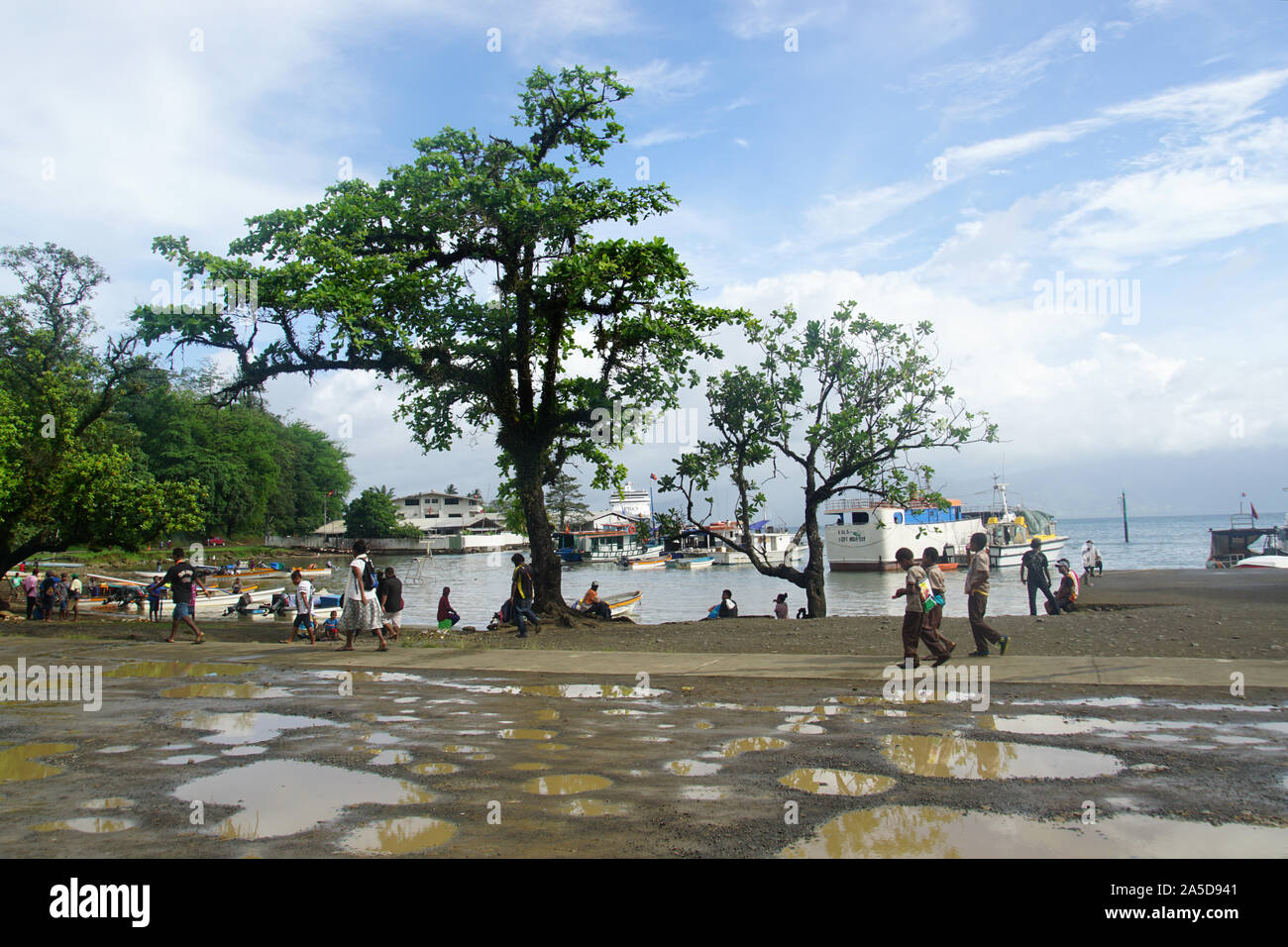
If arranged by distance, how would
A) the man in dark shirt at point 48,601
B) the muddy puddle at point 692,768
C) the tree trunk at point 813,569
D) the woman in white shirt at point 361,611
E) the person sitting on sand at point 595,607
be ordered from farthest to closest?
the man in dark shirt at point 48,601, the tree trunk at point 813,569, the person sitting on sand at point 595,607, the woman in white shirt at point 361,611, the muddy puddle at point 692,768

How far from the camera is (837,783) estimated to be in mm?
Answer: 6441

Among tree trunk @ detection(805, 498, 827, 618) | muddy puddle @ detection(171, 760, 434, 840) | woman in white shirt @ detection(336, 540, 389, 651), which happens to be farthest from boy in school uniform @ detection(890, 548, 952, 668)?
tree trunk @ detection(805, 498, 827, 618)

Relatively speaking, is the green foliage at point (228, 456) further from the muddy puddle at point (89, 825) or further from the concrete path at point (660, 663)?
the muddy puddle at point (89, 825)

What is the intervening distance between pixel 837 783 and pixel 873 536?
6948 cm

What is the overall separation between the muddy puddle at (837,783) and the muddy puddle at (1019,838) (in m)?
0.55

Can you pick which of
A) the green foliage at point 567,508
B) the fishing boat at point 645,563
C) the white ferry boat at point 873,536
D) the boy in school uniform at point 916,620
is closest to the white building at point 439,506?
the green foliage at point 567,508

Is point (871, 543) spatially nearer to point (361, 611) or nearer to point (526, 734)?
point (361, 611)

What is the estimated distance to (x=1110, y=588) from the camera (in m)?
29.3

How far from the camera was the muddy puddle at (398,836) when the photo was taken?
4.98 m

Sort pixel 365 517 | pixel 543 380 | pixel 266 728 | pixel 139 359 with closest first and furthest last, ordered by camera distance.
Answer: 1. pixel 266 728
2. pixel 543 380
3. pixel 139 359
4. pixel 365 517

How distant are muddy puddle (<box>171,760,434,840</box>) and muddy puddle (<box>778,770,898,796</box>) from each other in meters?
2.75

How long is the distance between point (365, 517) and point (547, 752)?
4513 inches

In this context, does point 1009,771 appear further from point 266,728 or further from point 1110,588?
point 1110,588
